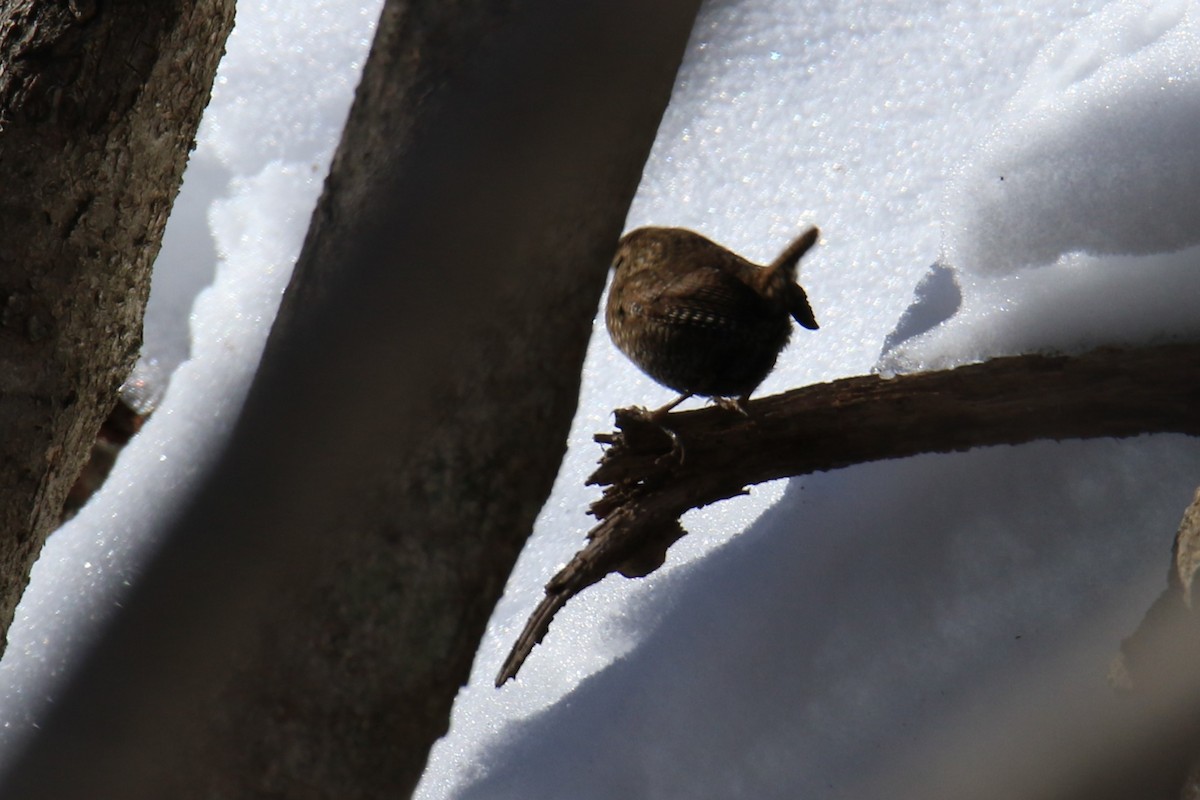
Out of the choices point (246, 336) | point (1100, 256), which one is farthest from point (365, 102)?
point (1100, 256)

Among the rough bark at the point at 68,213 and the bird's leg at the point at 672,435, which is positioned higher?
the rough bark at the point at 68,213

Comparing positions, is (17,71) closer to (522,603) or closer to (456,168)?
(456,168)

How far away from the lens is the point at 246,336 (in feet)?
4.99

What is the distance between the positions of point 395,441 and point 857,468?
1.81 ft

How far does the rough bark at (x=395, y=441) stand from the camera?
0.82 meters

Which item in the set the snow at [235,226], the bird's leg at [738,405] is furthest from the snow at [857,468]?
the bird's leg at [738,405]

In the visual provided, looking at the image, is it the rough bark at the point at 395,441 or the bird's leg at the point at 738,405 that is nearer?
the rough bark at the point at 395,441

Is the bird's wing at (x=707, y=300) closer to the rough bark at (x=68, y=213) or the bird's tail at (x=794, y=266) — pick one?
the bird's tail at (x=794, y=266)

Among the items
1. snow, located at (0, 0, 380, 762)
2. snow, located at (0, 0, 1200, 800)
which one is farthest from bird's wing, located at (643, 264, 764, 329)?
snow, located at (0, 0, 380, 762)

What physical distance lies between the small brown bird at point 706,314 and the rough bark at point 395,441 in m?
0.13

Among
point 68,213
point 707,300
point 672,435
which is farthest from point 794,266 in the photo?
point 68,213

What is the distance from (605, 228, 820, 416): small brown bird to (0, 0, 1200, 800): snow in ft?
0.76

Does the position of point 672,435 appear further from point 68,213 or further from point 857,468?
point 68,213

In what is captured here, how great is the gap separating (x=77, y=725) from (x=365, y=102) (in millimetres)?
871
